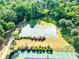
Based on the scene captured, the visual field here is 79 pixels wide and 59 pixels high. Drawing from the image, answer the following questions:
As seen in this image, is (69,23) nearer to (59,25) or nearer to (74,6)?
(59,25)

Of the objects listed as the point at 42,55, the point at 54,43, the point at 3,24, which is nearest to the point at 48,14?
the point at 3,24

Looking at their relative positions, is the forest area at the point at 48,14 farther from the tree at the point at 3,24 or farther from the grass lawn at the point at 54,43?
the grass lawn at the point at 54,43

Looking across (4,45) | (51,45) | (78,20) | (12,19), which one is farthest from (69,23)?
(4,45)

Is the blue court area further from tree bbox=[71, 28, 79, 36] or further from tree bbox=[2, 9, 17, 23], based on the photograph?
tree bbox=[2, 9, 17, 23]

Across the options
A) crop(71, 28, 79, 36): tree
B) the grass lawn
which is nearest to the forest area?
crop(71, 28, 79, 36): tree

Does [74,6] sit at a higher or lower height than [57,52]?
higher

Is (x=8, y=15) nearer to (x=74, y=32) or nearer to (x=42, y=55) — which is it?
(x=74, y=32)

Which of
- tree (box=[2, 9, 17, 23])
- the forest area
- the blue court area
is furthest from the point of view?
tree (box=[2, 9, 17, 23])

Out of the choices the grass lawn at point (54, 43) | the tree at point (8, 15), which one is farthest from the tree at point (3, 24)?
the grass lawn at point (54, 43)
